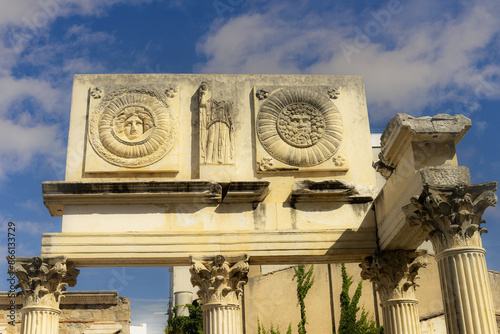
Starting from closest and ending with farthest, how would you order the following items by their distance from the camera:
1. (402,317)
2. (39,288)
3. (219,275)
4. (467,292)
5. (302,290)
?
(467,292) → (39,288) → (219,275) → (402,317) → (302,290)

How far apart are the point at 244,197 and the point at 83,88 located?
181 inches

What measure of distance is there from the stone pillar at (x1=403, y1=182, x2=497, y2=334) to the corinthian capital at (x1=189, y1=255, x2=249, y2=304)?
4.40m

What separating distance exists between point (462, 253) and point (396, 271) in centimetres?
374

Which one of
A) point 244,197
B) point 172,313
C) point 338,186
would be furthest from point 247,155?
point 172,313

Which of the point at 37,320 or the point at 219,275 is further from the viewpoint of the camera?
the point at 219,275

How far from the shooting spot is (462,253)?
408 inches

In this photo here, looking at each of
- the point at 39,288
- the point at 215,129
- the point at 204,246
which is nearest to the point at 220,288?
the point at 204,246

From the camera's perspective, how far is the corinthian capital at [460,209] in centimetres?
1040

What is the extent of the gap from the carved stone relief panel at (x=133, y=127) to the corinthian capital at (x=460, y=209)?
6.29 meters

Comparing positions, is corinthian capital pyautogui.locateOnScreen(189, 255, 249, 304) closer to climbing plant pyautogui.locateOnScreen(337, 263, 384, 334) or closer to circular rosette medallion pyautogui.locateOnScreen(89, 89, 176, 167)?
circular rosette medallion pyautogui.locateOnScreen(89, 89, 176, 167)

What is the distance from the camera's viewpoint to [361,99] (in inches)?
599

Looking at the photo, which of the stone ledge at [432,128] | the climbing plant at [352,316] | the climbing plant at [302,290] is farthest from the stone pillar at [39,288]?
the climbing plant at [352,316]

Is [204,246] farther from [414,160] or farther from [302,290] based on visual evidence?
[302,290]

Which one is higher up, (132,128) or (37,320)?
(132,128)
